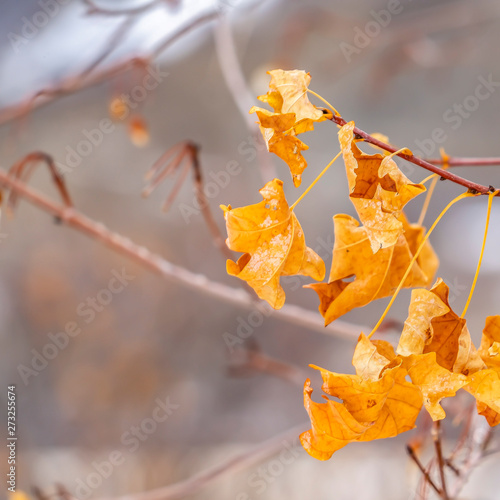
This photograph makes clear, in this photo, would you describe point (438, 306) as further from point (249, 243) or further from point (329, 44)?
point (329, 44)

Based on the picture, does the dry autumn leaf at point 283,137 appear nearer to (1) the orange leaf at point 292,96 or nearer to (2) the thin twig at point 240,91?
(1) the orange leaf at point 292,96

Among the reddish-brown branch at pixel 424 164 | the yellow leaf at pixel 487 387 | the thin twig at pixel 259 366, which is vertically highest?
the reddish-brown branch at pixel 424 164

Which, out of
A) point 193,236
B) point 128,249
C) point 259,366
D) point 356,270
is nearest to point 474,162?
point 356,270

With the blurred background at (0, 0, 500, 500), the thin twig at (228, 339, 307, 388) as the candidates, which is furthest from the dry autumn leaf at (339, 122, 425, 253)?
the blurred background at (0, 0, 500, 500)

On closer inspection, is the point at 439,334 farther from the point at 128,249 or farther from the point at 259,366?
the point at 259,366

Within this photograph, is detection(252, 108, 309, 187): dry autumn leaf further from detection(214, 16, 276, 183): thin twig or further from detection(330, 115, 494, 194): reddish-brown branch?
detection(214, 16, 276, 183): thin twig

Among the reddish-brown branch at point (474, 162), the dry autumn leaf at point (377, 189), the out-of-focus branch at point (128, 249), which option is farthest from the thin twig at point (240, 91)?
the dry autumn leaf at point (377, 189)

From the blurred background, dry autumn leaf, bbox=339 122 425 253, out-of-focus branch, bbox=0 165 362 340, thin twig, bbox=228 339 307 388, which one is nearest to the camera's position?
dry autumn leaf, bbox=339 122 425 253

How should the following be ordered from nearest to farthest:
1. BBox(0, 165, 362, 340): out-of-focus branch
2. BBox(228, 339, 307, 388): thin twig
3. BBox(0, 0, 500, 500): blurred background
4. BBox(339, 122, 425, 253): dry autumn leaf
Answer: BBox(339, 122, 425, 253): dry autumn leaf → BBox(0, 165, 362, 340): out-of-focus branch → BBox(228, 339, 307, 388): thin twig → BBox(0, 0, 500, 500): blurred background
